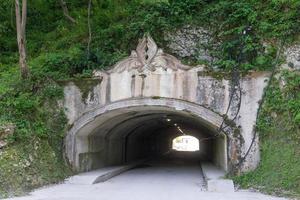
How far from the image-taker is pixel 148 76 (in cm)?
1160

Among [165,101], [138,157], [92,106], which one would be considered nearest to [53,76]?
[92,106]

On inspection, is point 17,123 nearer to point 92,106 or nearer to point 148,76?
point 92,106

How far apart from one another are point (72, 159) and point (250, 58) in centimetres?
591

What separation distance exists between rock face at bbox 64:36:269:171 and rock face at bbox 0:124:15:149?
6.87 feet

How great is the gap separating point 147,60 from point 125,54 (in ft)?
3.57

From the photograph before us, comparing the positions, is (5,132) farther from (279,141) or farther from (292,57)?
(292,57)

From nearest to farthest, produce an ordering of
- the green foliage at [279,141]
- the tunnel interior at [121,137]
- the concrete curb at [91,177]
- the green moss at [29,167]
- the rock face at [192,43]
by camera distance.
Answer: the green moss at [29,167] < the green foliage at [279,141] < the concrete curb at [91,177] < the tunnel interior at [121,137] < the rock face at [192,43]

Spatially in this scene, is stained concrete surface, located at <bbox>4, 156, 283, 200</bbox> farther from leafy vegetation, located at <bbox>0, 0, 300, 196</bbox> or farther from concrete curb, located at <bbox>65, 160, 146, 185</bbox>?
leafy vegetation, located at <bbox>0, 0, 300, 196</bbox>

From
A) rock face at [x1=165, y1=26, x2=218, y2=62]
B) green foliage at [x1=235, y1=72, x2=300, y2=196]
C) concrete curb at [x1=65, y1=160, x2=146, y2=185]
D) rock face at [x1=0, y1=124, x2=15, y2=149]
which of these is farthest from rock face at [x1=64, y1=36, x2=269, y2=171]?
rock face at [x1=0, y1=124, x2=15, y2=149]

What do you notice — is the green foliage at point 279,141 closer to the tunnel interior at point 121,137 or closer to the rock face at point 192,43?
the tunnel interior at point 121,137

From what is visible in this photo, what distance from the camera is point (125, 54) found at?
41.0 feet

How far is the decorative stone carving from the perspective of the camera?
11484 millimetres

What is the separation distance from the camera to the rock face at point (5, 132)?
10.1 metres

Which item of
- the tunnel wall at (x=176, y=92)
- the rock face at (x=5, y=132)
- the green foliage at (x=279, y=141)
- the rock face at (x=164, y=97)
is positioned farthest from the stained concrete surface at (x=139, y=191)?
the tunnel wall at (x=176, y=92)
